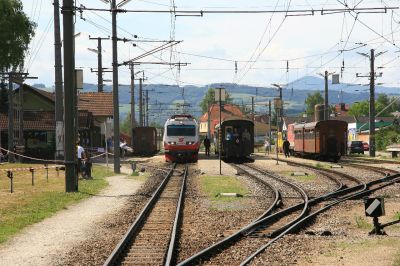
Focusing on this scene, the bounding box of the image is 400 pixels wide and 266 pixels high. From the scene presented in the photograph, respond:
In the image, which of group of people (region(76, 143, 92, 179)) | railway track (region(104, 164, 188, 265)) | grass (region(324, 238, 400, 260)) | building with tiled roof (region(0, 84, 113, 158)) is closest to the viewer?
railway track (region(104, 164, 188, 265))

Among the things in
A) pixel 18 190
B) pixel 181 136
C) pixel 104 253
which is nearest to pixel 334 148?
pixel 181 136

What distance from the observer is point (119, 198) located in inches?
827

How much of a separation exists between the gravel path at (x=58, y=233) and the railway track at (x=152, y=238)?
0.94 m

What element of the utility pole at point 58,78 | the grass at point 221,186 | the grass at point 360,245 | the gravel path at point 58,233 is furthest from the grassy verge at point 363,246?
the utility pole at point 58,78

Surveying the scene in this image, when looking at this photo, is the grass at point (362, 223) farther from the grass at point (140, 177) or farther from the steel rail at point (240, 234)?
the grass at point (140, 177)

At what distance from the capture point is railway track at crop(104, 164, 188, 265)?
10.3m

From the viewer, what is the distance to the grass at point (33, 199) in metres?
15.1

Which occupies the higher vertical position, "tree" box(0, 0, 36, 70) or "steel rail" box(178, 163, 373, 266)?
"tree" box(0, 0, 36, 70)

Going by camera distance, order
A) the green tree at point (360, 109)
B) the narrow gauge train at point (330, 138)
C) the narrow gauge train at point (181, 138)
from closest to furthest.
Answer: the narrow gauge train at point (181, 138) < the narrow gauge train at point (330, 138) < the green tree at point (360, 109)

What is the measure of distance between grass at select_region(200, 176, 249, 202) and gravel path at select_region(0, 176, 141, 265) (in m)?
2.82

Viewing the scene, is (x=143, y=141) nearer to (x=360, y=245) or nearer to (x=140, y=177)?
(x=140, y=177)

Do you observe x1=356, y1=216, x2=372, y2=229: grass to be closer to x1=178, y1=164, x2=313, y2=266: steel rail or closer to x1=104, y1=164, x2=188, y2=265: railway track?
x1=178, y1=164, x2=313, y2=266: steel rail

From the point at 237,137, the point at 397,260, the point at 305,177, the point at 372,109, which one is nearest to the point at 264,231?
the point at 397,260

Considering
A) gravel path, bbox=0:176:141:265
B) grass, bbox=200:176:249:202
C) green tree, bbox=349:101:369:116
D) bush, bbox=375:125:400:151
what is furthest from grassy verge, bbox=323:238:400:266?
green tree, bbox=349:101:369:116
